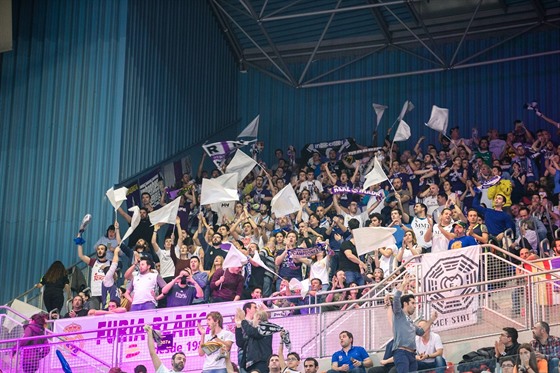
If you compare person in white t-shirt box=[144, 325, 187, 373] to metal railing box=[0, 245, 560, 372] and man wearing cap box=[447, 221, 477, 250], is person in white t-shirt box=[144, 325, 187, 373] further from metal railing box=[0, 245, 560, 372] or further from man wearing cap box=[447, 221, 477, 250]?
man wearing cap box=[447, 221, 477, 250]

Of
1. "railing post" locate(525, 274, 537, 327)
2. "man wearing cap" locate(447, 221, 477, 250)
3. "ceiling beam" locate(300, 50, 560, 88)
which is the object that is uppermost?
"ceiling beam" locate(300, 50, 560, 88)

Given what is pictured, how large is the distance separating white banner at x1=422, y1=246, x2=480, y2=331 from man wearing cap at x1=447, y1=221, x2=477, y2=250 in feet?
1.66

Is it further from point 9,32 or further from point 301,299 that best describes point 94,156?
point 301,299

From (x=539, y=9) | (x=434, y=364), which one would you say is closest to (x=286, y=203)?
(x=434, y=364)

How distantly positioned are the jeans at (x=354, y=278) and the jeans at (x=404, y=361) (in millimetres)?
3643

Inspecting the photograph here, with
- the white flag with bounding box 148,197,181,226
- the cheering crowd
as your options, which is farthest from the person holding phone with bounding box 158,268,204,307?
the white flag with bounding box 148,197,181,226

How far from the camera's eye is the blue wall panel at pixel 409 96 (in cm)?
2491

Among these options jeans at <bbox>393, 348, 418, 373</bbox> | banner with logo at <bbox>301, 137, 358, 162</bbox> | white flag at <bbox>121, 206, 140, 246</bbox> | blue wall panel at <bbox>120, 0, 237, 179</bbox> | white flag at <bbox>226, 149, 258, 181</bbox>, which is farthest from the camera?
banner with logo at <bbox>301, 137, 358, 162</bbox>

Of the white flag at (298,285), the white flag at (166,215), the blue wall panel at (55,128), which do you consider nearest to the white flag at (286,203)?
the white flag at (166,215)

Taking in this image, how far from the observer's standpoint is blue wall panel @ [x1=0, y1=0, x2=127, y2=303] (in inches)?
856

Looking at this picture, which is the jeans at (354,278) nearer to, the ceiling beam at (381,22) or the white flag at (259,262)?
the white flag at (259,262)

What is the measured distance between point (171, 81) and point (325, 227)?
6.64m

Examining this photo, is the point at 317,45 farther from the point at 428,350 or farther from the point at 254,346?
the point at 428,350

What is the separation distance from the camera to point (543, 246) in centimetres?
1752
